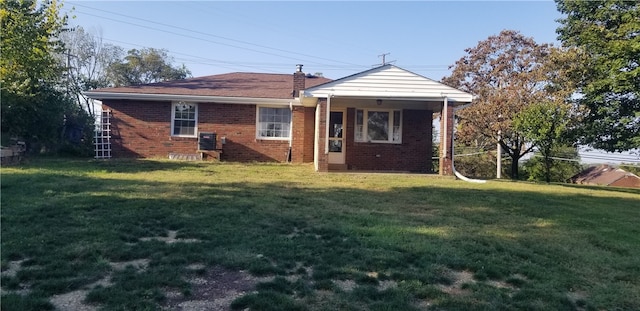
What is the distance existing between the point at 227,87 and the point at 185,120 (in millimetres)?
2193

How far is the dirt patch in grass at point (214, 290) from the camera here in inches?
140

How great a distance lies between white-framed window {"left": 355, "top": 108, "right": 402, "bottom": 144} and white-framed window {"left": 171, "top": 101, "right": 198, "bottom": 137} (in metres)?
5.78

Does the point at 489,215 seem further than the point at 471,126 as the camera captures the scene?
No

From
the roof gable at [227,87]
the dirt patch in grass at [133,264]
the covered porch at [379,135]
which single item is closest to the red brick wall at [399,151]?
the covered porch at [379,135]

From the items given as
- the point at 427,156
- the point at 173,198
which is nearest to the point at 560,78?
the point at 427,156

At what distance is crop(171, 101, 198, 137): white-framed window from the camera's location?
16.0 m

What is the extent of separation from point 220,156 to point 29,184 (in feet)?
25.7

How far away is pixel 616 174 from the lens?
95.3 ft

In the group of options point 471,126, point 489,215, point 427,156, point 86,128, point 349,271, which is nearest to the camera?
point 349,271

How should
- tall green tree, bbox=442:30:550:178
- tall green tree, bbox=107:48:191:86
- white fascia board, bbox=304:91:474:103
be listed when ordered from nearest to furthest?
white fascia board, bbox=304:91:474:103 < tall green tree, bbox=442:30:550:178 < tall green tree, bbox=107:48:191:86

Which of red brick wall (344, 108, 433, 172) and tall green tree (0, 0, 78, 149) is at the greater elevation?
tall green tree (0, 0, 78, 149)

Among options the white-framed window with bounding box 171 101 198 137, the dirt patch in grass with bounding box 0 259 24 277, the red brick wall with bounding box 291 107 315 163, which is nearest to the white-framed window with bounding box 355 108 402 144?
the red brick wall with bounding box 291 107 315 163

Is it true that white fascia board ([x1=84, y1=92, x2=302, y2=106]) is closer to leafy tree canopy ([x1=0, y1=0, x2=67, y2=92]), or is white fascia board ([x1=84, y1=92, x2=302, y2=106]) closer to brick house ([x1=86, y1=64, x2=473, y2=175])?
brick house ([x1=86, y1=64, x2=473, y2=175])

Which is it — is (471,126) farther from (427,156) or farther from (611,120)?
(427,156)
